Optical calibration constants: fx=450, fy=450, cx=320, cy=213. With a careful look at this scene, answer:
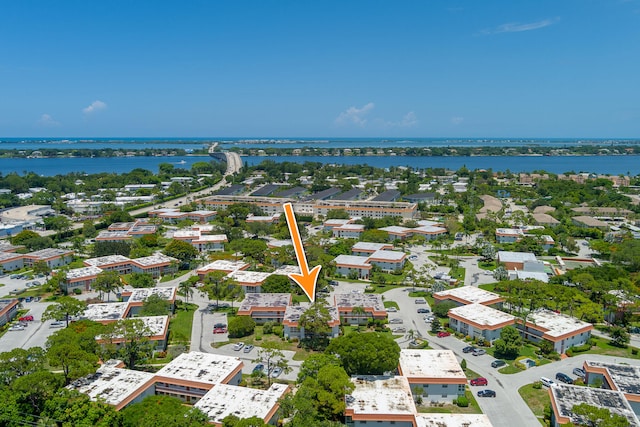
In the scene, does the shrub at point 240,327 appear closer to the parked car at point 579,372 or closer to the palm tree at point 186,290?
the palm tree at point 186,290

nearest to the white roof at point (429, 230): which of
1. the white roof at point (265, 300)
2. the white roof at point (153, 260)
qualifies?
the white roof at point (265, 300)

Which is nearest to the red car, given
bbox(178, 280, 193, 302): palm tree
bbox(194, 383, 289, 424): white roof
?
bbox(194, 383, 289, 424): white roof

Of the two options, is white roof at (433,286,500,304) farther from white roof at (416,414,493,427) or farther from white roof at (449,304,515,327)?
white roof at (416,414,493,427)

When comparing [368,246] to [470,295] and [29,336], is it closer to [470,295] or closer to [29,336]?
[470,295]

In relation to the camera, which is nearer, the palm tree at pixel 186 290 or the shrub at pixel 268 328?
the shrub at pixel 268 328

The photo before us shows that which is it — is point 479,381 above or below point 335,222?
below

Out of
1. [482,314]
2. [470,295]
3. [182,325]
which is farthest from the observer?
[470,295]

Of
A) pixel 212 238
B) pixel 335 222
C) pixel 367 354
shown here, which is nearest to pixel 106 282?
pixel 212 238
